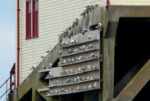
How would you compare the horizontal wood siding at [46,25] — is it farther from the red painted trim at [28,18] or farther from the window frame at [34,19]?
the window frame at [34,19]

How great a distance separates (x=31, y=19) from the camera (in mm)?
49438

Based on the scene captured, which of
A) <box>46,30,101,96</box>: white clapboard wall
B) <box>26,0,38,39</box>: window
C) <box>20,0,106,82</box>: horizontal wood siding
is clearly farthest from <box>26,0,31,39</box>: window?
<box>46,30,101,96</box>: white clapboard wall

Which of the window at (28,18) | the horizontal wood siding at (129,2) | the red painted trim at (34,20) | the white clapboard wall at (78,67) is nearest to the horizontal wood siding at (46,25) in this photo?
the window at (28,18)

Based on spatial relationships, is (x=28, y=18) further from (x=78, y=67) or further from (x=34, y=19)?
(x=78, y=67)

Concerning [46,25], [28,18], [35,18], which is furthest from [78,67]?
[28,18]

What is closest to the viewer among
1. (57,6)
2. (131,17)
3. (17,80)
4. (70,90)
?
(131,17)

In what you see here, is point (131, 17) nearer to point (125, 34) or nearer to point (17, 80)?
point (125, 34)

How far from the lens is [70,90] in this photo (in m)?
43.8

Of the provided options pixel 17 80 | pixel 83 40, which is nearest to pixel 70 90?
pixel 83 40

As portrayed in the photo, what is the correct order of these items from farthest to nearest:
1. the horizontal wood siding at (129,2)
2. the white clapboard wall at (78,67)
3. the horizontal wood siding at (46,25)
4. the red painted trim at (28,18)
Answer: the red painted trim at (28,18), the horizontal wood siding at (46,25), the white clapboard wall at (78,67), the horizontal wood siding at (129,2)

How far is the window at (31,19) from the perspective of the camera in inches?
1933

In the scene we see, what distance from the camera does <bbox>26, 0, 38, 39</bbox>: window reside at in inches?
1933

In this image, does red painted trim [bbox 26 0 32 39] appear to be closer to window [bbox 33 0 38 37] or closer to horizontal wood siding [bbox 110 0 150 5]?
window [bbox 33 0 38 37]

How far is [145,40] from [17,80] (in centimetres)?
796
